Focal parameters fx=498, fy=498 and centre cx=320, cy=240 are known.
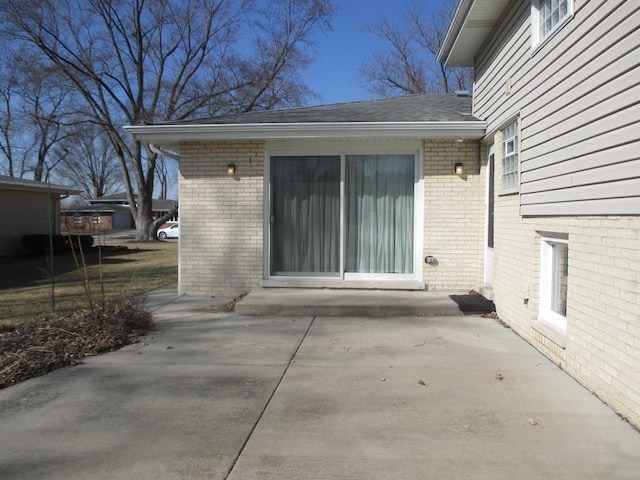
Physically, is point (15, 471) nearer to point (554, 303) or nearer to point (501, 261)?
point (554, 303)

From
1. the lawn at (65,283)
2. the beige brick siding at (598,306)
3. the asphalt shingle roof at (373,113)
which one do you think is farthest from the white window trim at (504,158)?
the lawn at (65,283)

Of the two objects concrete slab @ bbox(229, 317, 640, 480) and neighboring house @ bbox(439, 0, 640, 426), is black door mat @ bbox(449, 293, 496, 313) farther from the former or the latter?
concrete slab @ bbox(229, 317, 640, 480)

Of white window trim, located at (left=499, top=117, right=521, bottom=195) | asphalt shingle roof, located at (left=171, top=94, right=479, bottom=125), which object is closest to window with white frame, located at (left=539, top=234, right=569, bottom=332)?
white window trim, located at (left=499, top=117, right=521, bottom=195)

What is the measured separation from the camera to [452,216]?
8.11 meters

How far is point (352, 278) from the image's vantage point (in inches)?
338

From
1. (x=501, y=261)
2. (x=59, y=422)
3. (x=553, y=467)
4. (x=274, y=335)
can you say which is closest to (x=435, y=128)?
(x=501, y=261)

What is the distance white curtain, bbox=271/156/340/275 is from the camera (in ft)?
28.4

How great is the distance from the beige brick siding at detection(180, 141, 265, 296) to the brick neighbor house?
1.0 inches

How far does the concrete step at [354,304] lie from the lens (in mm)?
7121

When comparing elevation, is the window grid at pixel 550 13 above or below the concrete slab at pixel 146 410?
above

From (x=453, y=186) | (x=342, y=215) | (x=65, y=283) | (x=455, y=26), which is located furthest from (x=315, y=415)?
(x=65, y=283)

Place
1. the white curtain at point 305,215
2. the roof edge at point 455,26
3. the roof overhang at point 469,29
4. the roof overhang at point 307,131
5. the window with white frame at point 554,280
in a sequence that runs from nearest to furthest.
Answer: the window with white frame at point 554,280 → the roof overhang at point 469,29 → the roof edge at point 455,26 → the roof overhang at point 307,131 → the white curtain at point 305,215

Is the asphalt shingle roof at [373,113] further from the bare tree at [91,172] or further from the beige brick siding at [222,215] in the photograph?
the bare tree at [91,172]

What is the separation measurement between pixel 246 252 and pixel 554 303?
4.99 m
